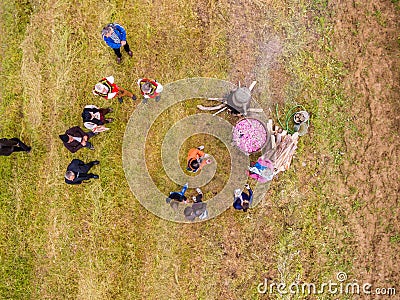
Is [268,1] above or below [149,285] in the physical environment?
above

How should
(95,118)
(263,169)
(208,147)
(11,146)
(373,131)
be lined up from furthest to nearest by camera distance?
(208,147) < (373,131) < (11,146) < (263,169) < (95,118)

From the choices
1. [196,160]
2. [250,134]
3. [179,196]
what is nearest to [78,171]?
[179,196]

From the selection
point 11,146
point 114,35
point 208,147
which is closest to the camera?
point 114,35

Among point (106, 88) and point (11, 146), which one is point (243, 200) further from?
point (11, 146)

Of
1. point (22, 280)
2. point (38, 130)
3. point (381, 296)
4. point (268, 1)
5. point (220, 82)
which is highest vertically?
point (268, 1)

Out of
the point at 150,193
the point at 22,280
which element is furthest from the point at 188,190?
the point at 22,280

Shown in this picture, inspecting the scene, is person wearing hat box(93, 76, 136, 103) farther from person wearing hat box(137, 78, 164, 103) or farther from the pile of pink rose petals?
the pile of pink rose petals

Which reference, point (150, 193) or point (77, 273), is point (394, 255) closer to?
point (150, 193)
